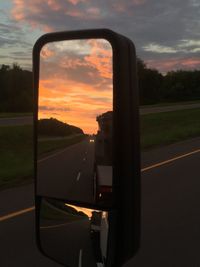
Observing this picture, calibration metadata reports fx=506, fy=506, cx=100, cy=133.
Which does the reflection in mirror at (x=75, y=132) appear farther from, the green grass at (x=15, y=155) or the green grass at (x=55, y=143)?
the green grass at (x=15, y=155)

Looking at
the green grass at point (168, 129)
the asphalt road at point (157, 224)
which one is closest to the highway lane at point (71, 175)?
the asphalt road at point (157, 224)

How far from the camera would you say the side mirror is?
4.58ft

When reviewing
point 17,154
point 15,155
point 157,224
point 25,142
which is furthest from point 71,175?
point 25,142

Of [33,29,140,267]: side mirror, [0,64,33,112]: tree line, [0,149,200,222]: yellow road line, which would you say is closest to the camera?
[33,29,140,267]: side mirror

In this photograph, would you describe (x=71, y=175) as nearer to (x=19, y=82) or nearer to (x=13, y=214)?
(x=19, y=82)

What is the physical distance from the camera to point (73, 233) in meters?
1.69

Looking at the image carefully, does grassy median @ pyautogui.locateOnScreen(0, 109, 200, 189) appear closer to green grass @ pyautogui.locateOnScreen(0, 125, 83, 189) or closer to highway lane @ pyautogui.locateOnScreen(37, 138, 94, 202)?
green grass @ pyautogui.locateOnScreen(0, 125, 83, 189)

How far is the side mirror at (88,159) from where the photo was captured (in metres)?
1.40

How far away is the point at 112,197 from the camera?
1406 mm

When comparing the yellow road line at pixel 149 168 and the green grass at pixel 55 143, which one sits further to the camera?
the yellow road line at pixel 149 168

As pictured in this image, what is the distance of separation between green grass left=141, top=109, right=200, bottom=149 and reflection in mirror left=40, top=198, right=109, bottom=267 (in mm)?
20306

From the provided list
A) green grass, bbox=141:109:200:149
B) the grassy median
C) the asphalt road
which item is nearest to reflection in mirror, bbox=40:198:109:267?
the asphalt road

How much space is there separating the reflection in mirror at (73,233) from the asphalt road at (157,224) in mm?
4287

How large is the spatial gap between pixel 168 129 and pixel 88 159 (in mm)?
31826
